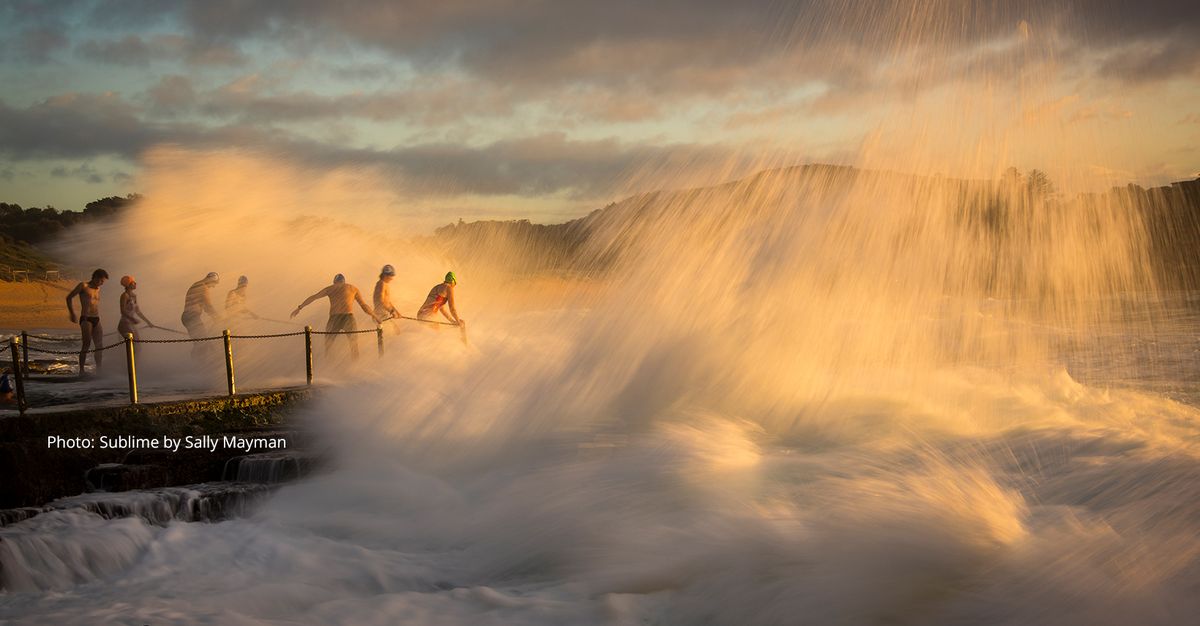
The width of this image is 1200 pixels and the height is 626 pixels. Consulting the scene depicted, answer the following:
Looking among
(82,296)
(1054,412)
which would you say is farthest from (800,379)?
(82,296)

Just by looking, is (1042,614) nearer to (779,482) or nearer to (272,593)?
(779,482)

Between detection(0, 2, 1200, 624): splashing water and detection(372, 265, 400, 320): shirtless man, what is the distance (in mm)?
514

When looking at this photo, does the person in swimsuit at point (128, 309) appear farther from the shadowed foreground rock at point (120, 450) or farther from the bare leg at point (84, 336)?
the shadowed foreground rock at point (120, 450)

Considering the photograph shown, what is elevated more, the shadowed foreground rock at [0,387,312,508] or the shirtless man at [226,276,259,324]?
the shirtless man at [226,276,259,324]

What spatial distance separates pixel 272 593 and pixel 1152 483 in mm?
7703

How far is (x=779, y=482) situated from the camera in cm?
920

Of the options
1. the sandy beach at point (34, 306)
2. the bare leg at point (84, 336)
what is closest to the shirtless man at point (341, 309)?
the bare leg at point (84, 336)

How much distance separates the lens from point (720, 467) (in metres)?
9.77

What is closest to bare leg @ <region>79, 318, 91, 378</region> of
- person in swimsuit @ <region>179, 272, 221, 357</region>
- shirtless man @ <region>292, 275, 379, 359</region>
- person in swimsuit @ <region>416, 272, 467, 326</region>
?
person in swimsuit @ <region>179, 272, 221, 357</region>

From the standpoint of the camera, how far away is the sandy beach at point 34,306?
3150 centimetres

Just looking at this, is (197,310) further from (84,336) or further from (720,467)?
(720,467)

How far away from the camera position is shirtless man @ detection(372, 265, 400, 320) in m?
16.7

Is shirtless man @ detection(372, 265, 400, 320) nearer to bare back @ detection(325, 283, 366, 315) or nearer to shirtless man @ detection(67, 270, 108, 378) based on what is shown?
bare back @ detection(325, 283, 366, 315)

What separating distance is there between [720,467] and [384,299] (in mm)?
8914
